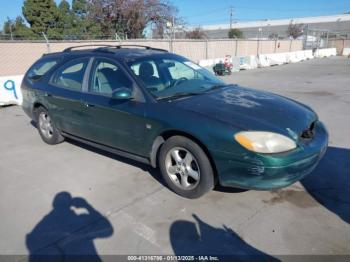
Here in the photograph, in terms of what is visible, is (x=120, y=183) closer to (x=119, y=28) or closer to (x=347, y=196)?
(x=347, y=196)

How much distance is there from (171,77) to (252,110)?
49.4 inches

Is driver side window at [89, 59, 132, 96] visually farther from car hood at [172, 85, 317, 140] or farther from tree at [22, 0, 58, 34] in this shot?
tree at [22, 0, 58, 34]

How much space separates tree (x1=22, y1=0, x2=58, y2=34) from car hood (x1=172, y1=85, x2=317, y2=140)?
1397 inches

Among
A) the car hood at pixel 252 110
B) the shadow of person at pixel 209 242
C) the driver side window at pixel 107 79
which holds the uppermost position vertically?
the driver side window at pixel 107 79

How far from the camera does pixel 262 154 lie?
9.80 feet

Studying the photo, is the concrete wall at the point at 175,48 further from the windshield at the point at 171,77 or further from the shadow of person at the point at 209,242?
the shadow of person at the point at 209,242

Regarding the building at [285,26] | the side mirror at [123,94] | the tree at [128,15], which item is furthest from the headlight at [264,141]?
the building at [285,26]

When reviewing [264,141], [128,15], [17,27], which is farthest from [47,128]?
[17,27]

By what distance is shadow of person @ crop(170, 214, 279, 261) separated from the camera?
2701mm

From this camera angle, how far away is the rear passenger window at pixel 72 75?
15.0 ft

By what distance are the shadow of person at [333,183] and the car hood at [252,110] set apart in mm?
813

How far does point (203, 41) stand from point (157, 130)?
1752cm

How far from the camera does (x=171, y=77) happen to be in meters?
4.20

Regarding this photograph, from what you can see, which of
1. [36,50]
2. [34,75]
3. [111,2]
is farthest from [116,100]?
[111,2]
